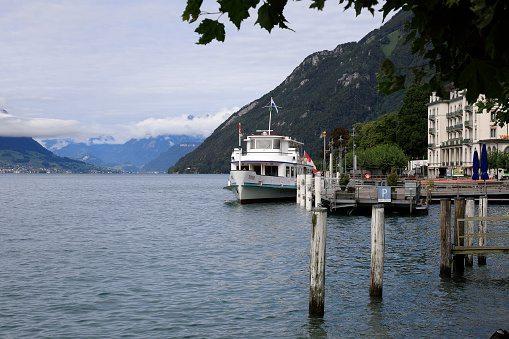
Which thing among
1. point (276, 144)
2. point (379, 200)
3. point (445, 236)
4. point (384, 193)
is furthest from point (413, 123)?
point (445, 236)

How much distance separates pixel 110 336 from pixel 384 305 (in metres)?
7.08

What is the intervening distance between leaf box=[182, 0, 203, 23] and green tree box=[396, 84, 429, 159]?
4058 inches

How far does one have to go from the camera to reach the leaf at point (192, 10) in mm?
4207

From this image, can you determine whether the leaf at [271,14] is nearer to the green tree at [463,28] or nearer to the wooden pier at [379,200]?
the green tree at [463,28]

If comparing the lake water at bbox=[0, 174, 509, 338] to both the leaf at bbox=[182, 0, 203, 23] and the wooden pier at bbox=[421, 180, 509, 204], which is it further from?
the wooden pier at bbox=[421, 180, 509, 204]

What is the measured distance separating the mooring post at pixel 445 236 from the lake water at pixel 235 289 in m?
0.43

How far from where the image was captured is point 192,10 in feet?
13.9

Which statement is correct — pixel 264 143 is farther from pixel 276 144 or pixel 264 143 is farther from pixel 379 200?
pixel 379 200

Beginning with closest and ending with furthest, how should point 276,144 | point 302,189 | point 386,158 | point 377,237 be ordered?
point 377,237 → point 302,189 → point 276,144 → point 386,158

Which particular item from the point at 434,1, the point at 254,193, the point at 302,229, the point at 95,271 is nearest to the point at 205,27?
the point at 434,1

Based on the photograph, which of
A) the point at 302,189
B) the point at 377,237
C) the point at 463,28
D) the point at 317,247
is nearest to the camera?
the point at 463,28

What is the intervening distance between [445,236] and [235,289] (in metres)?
6.56

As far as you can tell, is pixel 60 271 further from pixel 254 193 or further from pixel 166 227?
pixel 254 193

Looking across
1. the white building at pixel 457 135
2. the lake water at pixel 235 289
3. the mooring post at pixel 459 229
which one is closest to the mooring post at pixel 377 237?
the lake water at pixel 235 289
